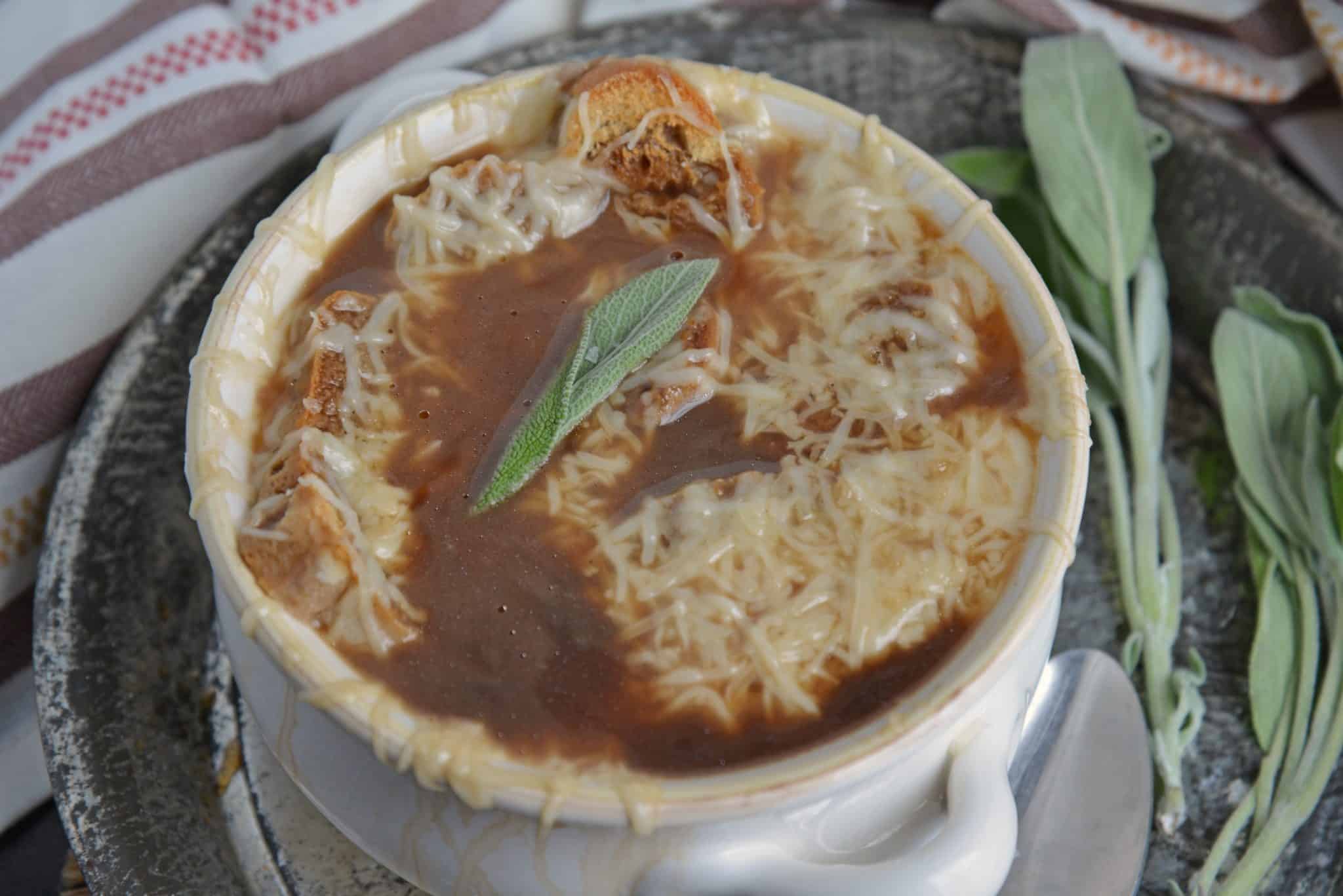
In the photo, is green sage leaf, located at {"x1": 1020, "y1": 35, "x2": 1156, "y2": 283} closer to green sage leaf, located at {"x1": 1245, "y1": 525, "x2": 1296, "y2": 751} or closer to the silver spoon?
green sage leaf, located at {"x1": 1245, "y1": 525, "x2": 1296, "y2": 751}

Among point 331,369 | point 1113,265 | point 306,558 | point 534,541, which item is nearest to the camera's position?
point 306,558

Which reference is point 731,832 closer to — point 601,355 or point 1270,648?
point 601,355

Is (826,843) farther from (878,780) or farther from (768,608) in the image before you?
(768,608)

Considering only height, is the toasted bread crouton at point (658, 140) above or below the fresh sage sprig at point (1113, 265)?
above

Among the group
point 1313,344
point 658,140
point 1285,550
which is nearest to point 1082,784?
point 1285,550

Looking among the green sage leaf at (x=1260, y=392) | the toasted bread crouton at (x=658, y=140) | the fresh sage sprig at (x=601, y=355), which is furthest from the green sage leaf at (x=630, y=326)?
the green sage leaf at (x=1260, y=392)

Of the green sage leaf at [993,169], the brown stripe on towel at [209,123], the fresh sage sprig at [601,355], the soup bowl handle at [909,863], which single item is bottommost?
the soup bowl handle at [909,863]

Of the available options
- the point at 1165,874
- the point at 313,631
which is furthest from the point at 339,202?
the point at 1165,874

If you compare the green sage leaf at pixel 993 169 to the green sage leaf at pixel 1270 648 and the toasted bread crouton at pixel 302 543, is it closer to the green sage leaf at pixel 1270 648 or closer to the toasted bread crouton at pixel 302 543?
the green sage leaf at pixel 1270 648
